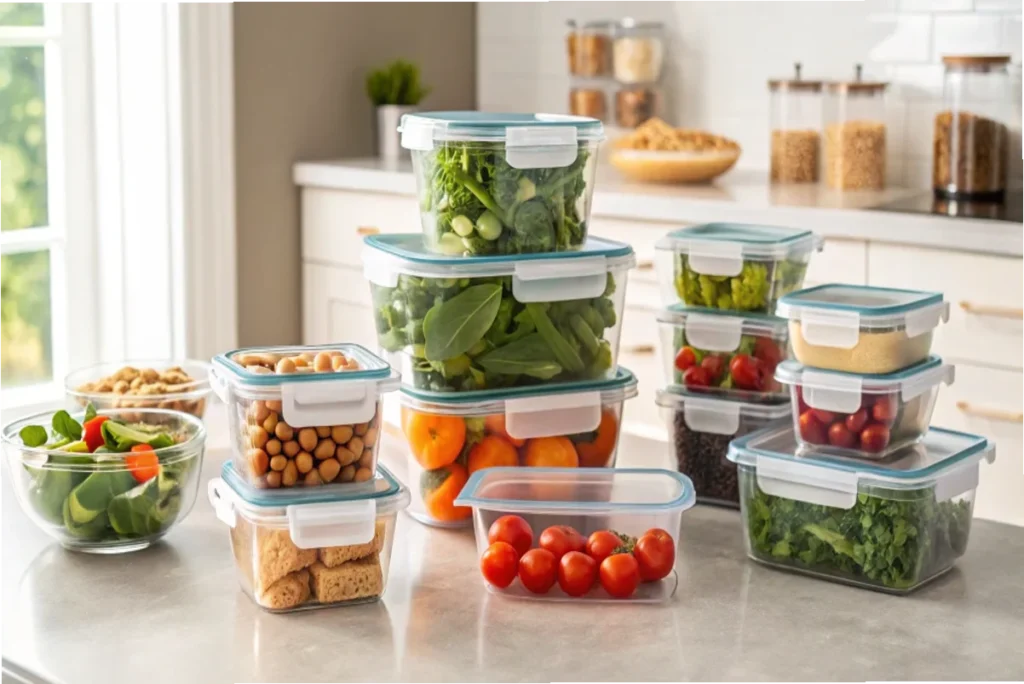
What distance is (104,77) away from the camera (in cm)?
335

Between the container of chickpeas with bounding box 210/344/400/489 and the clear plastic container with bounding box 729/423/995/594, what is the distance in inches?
16.2

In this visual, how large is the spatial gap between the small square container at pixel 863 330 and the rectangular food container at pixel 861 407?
0.01 metres

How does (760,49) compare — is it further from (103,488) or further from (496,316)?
(103,488)

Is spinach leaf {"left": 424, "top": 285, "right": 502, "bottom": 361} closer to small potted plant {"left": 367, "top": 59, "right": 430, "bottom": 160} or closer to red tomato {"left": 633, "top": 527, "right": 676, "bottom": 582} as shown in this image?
red tomato {"left": 633, "top": 527, "right": 676, "bottom": 582}

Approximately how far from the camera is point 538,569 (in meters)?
1.36

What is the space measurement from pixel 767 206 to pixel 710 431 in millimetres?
1317

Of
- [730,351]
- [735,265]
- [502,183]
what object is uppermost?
[502,183]

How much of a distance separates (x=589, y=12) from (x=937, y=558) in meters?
2.74

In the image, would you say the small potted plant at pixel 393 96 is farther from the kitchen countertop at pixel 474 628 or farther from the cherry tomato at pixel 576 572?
the cherry tomato at pixel 576 572

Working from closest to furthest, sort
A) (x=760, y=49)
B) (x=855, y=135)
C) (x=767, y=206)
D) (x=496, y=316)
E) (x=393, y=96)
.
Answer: (x=496, y=316) < (x=767, y=206) < (x=855, y=135) < (x=760, y=49) < (x=393, y=96)

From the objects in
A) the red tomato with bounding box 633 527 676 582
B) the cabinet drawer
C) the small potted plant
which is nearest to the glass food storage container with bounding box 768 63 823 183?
the cabinet drawer

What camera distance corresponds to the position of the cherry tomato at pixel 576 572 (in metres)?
1.35

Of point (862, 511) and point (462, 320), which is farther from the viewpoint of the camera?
point (462, 320)

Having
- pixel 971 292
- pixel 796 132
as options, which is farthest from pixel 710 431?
pixel 796 132
